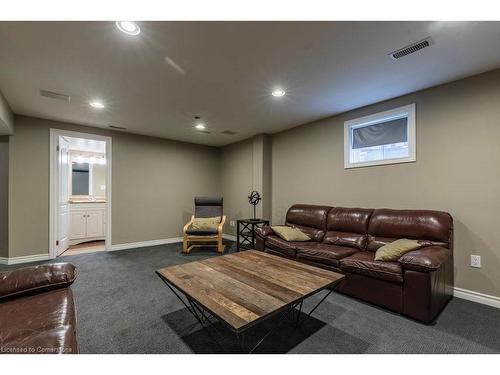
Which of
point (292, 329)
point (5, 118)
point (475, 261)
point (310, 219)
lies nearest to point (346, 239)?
point (310, 219)

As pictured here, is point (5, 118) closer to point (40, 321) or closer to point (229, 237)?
point (40, 321)

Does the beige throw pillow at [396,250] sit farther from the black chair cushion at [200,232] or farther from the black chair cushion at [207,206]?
the black chair cushion at [207,206]

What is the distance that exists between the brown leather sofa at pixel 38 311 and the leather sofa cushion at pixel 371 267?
2.26 metres

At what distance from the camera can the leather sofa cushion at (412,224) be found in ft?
7.84

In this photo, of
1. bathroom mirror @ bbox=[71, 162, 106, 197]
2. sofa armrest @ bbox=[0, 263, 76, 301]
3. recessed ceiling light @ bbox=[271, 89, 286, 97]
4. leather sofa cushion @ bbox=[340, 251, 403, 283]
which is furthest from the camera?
bathroom mirror @ bbox=[71, 162, 106, 197]

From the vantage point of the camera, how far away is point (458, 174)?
2498 mm

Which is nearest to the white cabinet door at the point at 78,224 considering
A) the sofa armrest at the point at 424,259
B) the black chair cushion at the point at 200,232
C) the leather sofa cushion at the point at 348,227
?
the black chair cushion at the point at 200,232

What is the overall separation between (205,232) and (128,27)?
3251mm

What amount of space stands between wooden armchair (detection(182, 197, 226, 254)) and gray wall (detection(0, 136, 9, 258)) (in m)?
2.65

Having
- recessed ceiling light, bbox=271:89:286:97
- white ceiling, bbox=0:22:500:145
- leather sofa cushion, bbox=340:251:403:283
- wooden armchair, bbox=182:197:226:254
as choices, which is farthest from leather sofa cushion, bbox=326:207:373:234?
wooden armchair, bbox=182:197:226:254

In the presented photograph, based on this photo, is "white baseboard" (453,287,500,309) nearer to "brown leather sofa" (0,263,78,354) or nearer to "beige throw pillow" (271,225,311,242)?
"beige throw pillow" (271,225,311,242)

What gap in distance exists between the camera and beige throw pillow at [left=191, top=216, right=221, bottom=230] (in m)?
4.37
